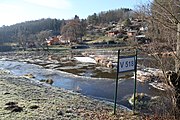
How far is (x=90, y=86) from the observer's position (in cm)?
2616

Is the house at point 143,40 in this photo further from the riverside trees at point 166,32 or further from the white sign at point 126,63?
the riverside trees at point 166,32

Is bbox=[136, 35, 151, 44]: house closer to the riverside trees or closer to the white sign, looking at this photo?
the white sign

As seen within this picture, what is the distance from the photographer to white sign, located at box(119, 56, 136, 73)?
10.6 metres

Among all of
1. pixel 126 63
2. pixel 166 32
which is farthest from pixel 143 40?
pixel 166 32

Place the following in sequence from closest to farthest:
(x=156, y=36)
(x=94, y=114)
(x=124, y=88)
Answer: (x=156, y=36) < (x=94, y=114) < (x=124, y=88)

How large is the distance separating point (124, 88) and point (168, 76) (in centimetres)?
1617

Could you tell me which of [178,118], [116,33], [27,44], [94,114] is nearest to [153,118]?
[178,118]

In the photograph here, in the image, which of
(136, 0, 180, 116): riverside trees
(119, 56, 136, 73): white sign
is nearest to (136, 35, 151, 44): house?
(119, 56, 136, 73): white sign

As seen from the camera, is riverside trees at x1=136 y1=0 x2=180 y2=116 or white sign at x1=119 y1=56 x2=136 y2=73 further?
white sign at x1=119 y1=56 x2=136 y2=73

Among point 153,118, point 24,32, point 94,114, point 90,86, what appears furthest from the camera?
point 24,32

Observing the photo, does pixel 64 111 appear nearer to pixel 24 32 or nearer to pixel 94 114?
pixel 94 114

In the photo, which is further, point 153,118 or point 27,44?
point 27,44

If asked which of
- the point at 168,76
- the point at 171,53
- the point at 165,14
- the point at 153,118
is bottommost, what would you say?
the point at 153,118

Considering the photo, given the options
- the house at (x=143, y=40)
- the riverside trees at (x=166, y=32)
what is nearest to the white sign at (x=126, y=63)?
the house at (x=143, y=40)
